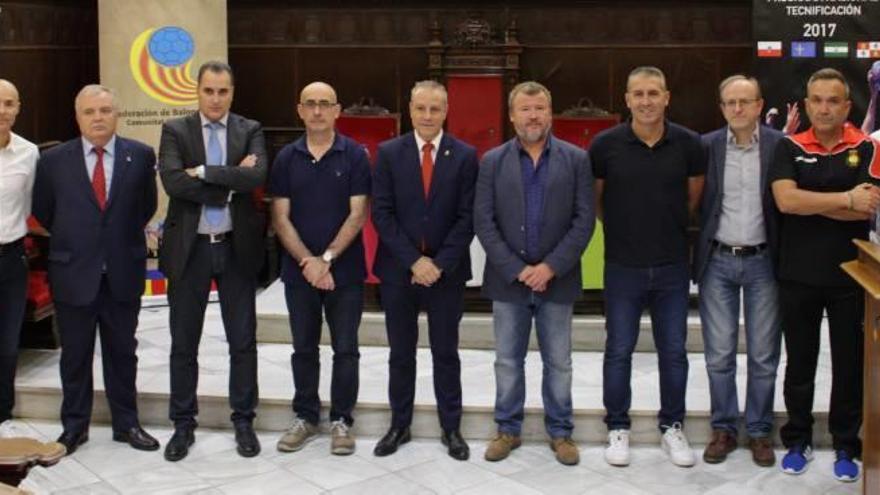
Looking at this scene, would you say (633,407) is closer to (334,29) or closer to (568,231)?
(568,231)

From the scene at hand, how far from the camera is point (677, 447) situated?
14.8 ft

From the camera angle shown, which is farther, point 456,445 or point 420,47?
point 420,47

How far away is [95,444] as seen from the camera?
4.73 metres

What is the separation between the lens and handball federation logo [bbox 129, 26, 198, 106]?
23.0 ft

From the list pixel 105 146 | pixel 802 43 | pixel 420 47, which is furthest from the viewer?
pixel 420 47

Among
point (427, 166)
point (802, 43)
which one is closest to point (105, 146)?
point (427, 166)

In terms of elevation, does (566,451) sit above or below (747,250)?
below

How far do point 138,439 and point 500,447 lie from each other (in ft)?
4.99

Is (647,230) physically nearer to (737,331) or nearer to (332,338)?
(737,331)

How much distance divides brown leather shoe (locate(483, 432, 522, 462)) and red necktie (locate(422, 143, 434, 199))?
105 centimetres

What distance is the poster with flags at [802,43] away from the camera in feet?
22.5

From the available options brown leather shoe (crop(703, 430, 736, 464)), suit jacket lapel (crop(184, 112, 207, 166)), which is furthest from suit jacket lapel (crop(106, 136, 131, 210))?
brown leather shoe (crop(703, 430, 736, 464))

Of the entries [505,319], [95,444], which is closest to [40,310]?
[95,444]

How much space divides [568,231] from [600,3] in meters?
4.03
